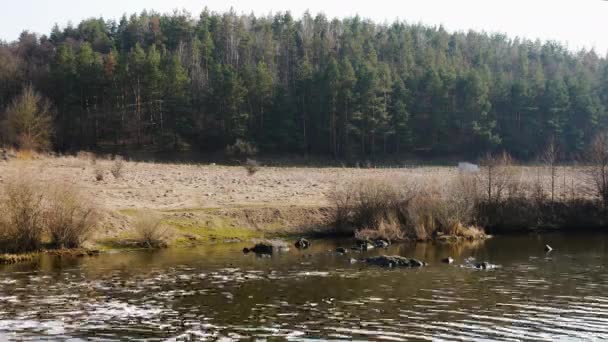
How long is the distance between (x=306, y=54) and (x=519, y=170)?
8099 centimetres

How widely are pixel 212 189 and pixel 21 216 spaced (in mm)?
23041

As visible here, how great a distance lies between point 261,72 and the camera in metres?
104

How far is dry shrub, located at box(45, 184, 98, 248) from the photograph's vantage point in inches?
1610

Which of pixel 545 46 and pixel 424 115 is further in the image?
pixel 545 46

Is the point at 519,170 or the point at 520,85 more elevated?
the point at 520,85

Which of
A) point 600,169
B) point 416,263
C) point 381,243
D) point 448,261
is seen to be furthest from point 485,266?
point 600,169

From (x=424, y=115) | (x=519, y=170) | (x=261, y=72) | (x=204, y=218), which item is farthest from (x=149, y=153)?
→ (x=519, y=170)

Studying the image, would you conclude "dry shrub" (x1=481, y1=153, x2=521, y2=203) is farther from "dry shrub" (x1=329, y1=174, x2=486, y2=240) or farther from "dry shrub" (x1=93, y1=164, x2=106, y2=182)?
"dry shrub" (x1=93, y1=164, x2=106, y2=182)

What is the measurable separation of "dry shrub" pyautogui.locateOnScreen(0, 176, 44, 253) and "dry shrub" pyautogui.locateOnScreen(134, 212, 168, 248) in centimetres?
641

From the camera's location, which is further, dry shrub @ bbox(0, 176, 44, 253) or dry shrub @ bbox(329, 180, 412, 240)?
dry shrub @ bbox(329, 180, 412, 240)

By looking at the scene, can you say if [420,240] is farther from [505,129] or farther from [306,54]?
[306,54]

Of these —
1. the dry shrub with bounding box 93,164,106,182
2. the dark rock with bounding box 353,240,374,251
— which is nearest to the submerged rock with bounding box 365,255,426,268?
the dark rock with bounding box 353,240,374,251

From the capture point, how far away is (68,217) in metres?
41.1

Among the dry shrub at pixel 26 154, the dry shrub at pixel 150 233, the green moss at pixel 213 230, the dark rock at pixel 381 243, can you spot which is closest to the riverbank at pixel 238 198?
the green moss at pixel 213 230
